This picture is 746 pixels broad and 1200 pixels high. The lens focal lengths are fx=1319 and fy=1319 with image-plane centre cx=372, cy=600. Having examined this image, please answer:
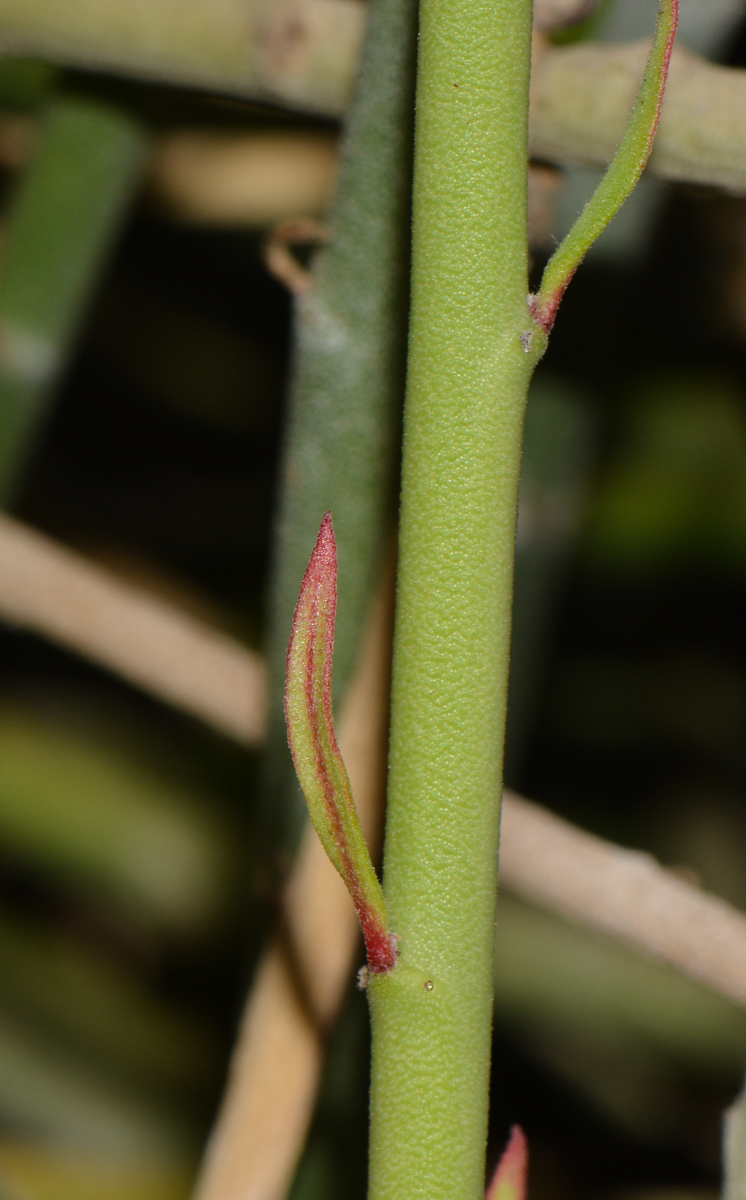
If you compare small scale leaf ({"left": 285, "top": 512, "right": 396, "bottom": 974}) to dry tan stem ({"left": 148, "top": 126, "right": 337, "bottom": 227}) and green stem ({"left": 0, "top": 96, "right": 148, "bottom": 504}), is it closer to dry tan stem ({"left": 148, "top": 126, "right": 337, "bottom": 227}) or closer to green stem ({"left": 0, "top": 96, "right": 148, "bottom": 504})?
green stem ({"left": 0, "top": 96, "right": 148, "bottom": 504})

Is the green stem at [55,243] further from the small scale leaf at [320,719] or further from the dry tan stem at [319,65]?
the small scale leaf at [320,719]

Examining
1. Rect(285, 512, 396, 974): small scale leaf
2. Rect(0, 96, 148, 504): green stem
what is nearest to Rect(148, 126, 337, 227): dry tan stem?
Rect(0, 96, 148, 504): green stem

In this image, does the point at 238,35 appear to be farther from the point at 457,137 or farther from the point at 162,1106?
the point at 162,1106

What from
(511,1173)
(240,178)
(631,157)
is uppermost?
(240,178)

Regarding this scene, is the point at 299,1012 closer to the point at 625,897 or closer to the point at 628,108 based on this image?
the point at 625,897

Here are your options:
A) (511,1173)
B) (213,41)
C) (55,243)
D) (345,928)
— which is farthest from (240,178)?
(511,1173)

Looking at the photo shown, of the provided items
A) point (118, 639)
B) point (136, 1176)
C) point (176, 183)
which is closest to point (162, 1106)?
point (136, 1176)

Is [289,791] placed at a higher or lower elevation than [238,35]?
lower
